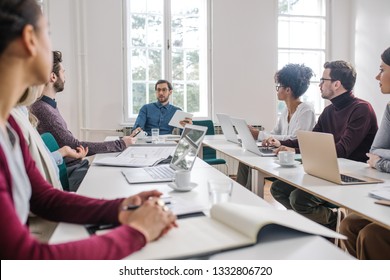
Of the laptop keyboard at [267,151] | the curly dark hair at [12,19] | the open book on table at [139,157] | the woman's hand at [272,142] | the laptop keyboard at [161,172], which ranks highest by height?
the curly dark hair at [12,19]

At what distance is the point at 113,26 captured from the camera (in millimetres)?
4484

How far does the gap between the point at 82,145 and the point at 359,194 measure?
1752 millimetres

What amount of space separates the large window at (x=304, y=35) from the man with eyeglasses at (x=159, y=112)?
172 cm

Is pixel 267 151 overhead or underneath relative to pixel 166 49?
underneath

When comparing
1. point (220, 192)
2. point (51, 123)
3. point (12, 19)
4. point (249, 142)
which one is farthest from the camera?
point (249, 142)

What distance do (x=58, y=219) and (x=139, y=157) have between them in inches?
45.6

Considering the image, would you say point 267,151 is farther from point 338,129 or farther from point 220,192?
point 220,192

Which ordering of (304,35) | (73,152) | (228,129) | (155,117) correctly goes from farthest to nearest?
(304,35) < (155,117) < (228,129) < (73,152)

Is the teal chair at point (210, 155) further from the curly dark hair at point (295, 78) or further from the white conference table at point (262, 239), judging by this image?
the white conference table at point (262, 239)

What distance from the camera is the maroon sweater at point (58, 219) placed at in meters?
0.70

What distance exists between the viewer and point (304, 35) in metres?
5.25

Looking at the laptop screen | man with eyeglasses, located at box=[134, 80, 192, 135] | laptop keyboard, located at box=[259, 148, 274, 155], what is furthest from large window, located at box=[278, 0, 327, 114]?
the laptop screen

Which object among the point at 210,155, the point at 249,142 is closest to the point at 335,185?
the point at 249,142

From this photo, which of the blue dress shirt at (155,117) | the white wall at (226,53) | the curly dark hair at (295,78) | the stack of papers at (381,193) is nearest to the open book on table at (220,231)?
the stack of papers at (381,193)
